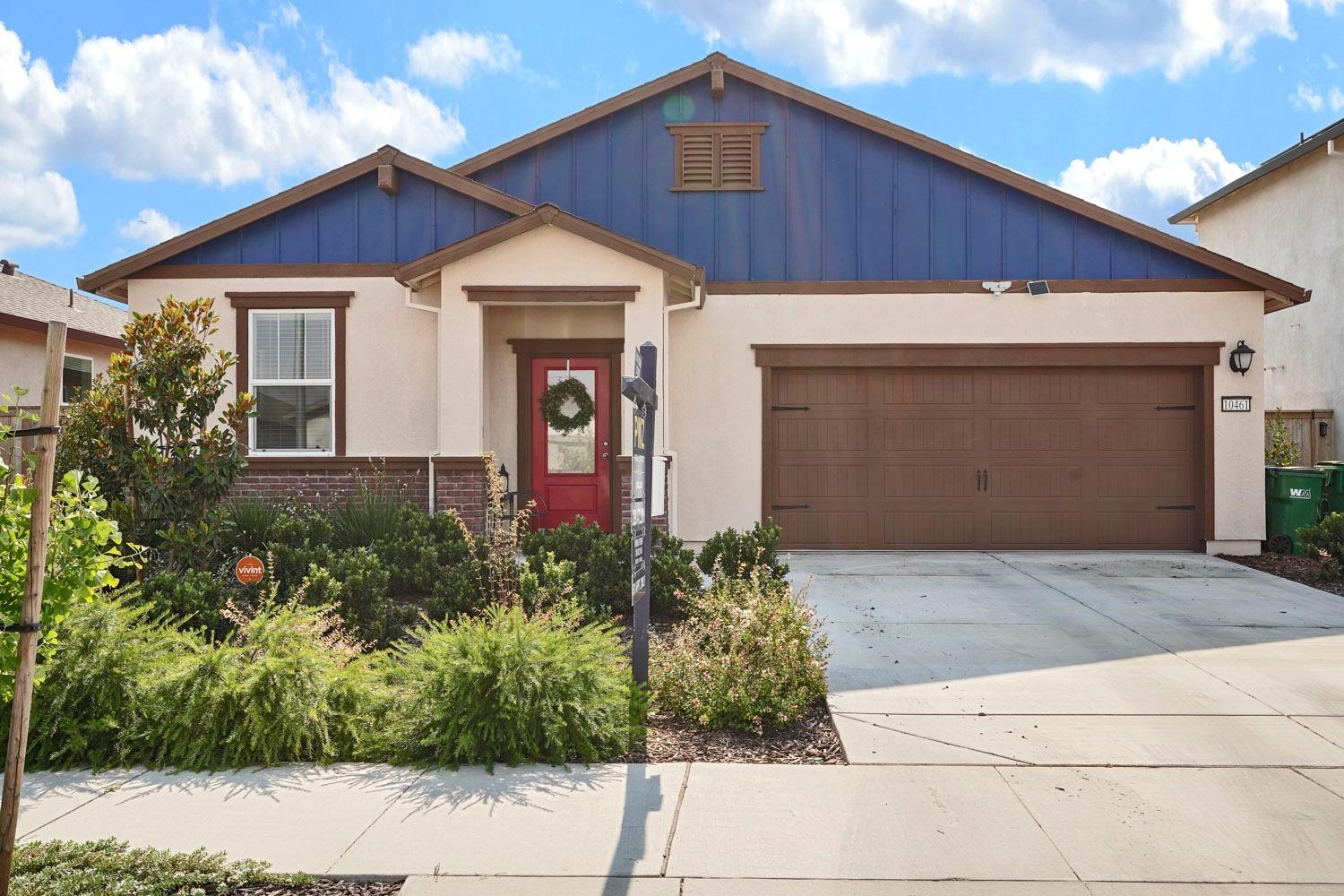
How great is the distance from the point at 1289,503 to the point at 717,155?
27.0 feet

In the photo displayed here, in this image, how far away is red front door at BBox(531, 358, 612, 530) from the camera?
12656 mm

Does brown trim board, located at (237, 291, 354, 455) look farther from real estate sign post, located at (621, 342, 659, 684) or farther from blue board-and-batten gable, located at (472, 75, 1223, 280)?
real estate sign post, located at (621, 342, 659, 684)

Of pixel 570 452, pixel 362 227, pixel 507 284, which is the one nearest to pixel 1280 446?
pixel 570 452

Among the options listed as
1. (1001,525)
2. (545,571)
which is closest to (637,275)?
(545,571)

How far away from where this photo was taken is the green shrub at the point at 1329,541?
10.4 metres

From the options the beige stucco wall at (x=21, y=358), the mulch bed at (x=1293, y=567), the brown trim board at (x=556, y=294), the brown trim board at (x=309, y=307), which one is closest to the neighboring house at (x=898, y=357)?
the mulch bed at (x=1293, y=567)

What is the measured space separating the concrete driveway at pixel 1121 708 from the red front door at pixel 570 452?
11.7 feet

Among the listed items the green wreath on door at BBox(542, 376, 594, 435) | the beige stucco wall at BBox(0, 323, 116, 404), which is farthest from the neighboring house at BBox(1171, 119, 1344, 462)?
the beige stucco wall at BBox(0, 323, 116, 404)

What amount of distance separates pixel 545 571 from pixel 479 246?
4877mm

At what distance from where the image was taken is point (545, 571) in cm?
723

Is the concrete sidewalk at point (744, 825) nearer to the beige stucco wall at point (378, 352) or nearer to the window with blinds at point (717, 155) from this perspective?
the beige stucco wall at point (378, 352)

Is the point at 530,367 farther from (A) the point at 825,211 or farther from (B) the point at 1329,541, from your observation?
(B) the point at 1329,541

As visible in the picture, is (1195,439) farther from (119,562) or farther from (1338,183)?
(119,562)

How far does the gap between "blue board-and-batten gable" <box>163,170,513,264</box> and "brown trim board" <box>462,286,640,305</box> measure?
4.49ft
